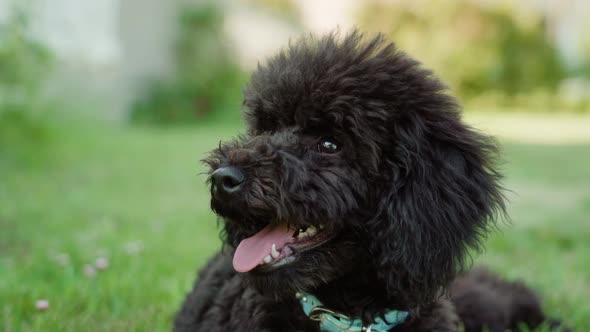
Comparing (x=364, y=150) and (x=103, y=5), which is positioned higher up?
(x=103, y=5)

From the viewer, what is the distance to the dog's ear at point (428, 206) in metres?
2.29

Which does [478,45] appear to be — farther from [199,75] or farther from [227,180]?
[227,180]

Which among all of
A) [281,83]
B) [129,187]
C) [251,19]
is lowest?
[281,83]

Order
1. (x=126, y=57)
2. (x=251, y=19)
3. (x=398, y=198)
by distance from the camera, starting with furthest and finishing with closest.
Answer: (x=251, y=19)
(x=126, y=57)
(x=398, y=198)

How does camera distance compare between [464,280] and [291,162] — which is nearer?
[291,162]

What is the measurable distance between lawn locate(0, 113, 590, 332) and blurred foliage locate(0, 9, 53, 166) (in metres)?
0.24

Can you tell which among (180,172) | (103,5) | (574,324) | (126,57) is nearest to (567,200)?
(574,324)

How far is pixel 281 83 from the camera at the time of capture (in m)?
2.55

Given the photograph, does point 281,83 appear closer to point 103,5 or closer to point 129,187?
point 129,187

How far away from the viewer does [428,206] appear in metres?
2.31

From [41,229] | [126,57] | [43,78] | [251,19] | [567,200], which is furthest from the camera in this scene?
[251,19]

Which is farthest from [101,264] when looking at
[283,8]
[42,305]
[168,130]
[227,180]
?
[283,8]

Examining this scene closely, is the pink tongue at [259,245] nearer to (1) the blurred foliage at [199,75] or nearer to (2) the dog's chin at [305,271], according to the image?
(2) the dog's chin at [305,271]

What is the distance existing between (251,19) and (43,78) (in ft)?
41.5
